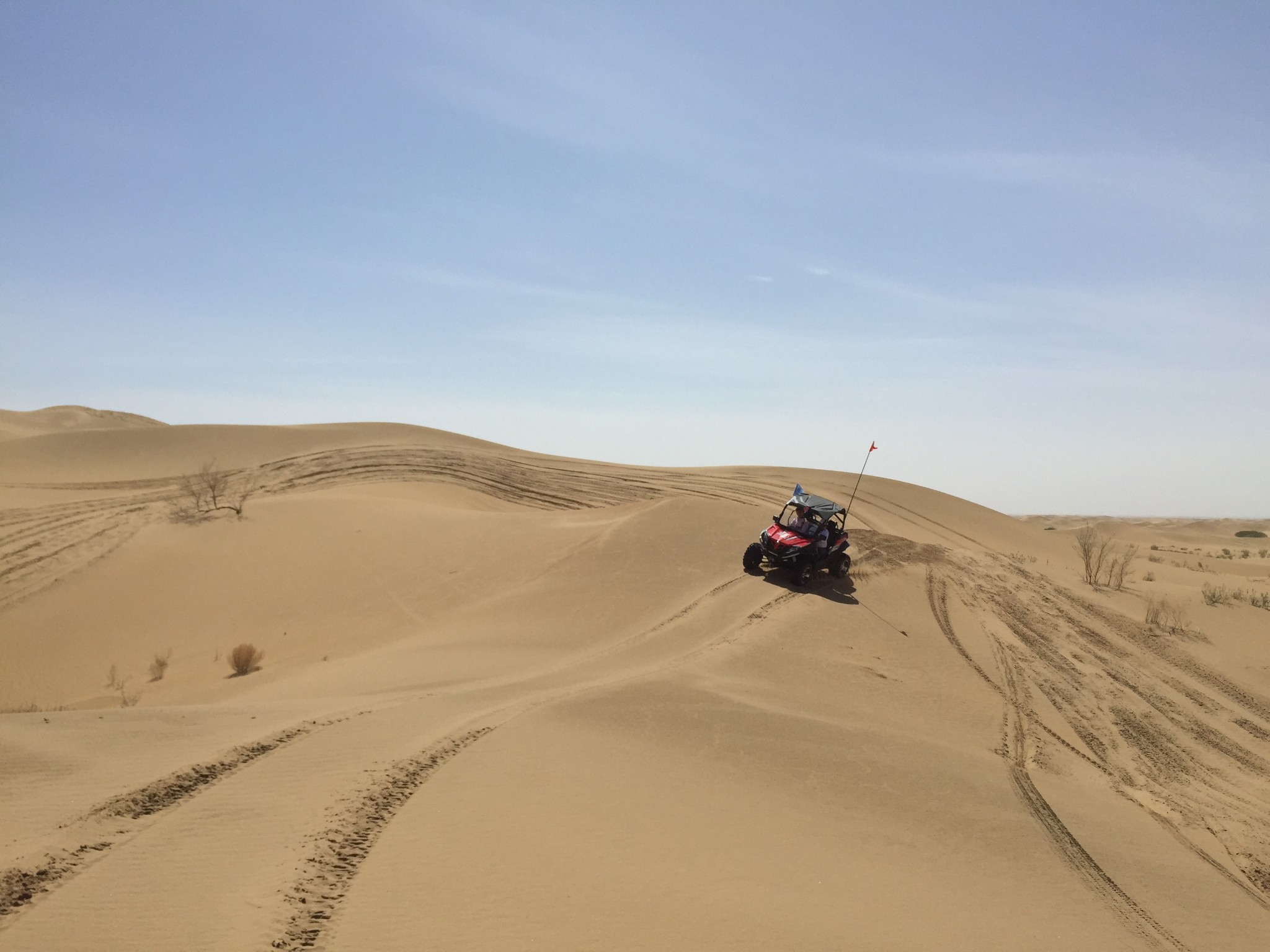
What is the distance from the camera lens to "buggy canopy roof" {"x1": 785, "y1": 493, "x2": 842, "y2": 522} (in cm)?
1570

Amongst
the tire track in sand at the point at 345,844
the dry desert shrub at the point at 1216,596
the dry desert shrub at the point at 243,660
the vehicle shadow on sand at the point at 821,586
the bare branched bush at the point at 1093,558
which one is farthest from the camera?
the bare branched bush at the point at 1093,558

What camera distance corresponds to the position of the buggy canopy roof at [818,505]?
15703 mm

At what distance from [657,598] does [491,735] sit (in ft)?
24.7

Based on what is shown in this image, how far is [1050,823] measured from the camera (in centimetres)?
761

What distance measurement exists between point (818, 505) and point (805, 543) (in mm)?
913

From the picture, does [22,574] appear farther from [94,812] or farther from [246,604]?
[94,812]

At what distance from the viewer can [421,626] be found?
50.9ft

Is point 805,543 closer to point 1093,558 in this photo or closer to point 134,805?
point 134,805

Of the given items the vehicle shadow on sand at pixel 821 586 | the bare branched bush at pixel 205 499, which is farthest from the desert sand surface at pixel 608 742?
the bare branched bush at pixel 205 499

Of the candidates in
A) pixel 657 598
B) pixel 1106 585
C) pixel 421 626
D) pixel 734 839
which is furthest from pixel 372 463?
pixel 734 839

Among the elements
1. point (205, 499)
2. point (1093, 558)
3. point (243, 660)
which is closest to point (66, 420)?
point (205, 499)

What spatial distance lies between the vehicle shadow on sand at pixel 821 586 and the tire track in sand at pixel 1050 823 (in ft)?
7.51

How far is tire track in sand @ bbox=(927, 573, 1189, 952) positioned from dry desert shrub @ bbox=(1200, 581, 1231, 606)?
7452mm

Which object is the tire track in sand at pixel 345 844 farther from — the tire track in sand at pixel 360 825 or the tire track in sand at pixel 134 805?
the tire track in sand at pixel 134 805
